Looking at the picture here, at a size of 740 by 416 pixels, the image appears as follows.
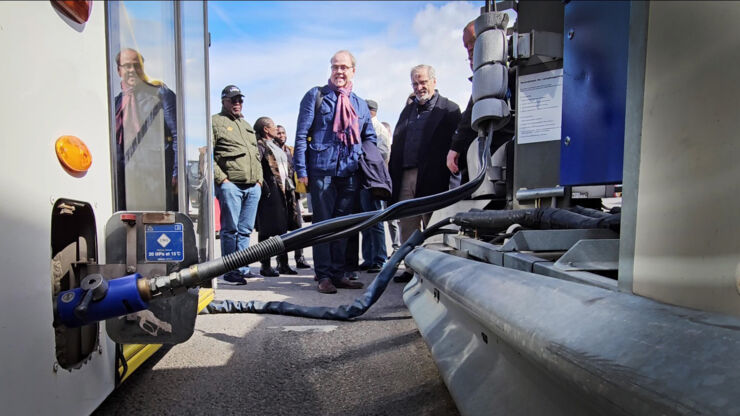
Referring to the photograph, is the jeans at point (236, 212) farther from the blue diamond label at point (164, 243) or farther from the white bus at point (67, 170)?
the blue diamond label at point (164, 243)

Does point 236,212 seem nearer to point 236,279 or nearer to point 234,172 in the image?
point 234,172

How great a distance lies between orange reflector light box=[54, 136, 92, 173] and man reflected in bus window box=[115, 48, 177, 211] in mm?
173

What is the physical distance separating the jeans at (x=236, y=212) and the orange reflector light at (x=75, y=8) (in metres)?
2.51

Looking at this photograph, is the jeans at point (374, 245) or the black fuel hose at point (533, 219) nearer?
the black fuel hose at point (533, 219)

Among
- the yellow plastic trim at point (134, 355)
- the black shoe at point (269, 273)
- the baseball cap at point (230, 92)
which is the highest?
the baseball cap at point (230, 92)

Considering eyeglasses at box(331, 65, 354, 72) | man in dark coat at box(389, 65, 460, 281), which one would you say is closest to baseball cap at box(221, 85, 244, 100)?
eyeglasses at box(331, 65, 354, 72)

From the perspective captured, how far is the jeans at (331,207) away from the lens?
10.5 ft

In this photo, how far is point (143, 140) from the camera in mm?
1445

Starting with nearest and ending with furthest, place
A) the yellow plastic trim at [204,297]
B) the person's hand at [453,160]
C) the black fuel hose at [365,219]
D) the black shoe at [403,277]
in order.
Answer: the black fuel hose at [365,219] < the yellow plastic trim at [204,297] < the person's hand at [453,160] < the black shoe at [403,277]

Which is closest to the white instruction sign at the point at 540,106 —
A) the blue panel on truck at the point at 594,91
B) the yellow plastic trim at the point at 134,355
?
the blue panel on truck at the point at 594,91

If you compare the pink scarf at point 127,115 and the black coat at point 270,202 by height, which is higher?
the pink scarf at point 127,115

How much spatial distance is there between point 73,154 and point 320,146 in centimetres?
230

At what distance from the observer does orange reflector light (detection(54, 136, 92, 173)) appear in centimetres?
98

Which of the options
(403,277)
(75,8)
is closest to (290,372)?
(75,8)
